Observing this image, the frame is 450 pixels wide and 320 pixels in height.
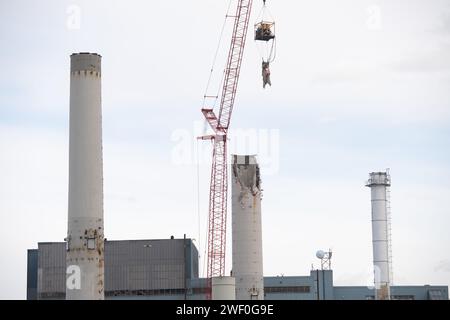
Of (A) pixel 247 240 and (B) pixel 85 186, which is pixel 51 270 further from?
(B) pixel 85 186

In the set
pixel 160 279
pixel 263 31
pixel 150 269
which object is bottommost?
pixel 160 279

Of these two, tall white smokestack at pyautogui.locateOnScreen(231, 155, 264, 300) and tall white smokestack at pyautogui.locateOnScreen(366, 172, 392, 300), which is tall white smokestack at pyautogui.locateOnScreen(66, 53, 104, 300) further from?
tall white smokestack at pyautogui.locateOnScreen(366, 172, 392, 300)

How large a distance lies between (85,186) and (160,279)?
62630 mm

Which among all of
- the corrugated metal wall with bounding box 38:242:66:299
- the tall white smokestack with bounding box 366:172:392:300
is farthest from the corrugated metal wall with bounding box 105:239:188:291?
the tall white smokestack with bounding box 366:172:392:300

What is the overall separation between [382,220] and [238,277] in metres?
34.9

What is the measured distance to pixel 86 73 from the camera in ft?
300

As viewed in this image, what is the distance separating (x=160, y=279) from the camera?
149m

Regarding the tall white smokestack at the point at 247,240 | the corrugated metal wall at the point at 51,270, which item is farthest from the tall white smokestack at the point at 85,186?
the corrugated metal wall at the point at 51,270

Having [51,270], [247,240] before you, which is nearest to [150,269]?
[51,270]

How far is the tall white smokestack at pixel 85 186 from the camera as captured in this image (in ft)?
291

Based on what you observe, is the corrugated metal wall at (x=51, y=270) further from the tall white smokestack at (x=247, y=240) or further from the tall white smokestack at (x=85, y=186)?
the tall white smokestack at (x=85, y=186)

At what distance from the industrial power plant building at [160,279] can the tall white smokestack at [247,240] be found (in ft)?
108

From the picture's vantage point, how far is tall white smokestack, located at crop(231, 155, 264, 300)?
115 metres
